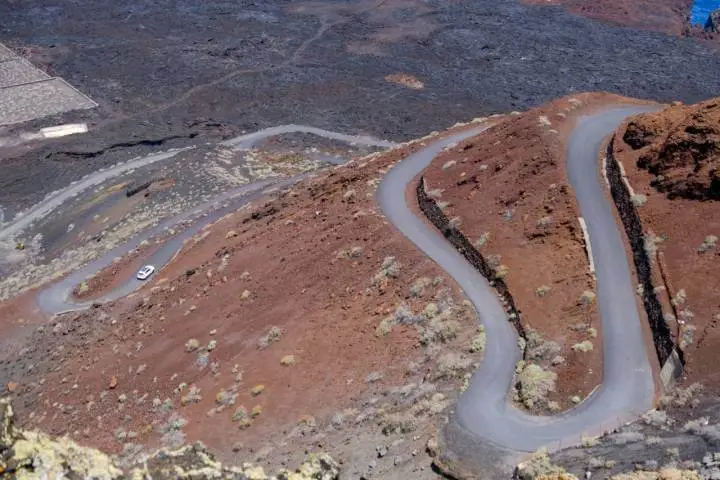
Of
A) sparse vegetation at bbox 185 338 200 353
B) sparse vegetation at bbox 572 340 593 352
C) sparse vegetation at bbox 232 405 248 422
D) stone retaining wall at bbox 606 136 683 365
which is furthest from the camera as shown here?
sparse vegetation at bbox 185 338 200 353

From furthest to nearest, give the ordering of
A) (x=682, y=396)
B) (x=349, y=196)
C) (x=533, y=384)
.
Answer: (x=349, y=196), (x=533, y=384), (x=682, y=396)

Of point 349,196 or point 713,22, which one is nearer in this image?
point 349,196

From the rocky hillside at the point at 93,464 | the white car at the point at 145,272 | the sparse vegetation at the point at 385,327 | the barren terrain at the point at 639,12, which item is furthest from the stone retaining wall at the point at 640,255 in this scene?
the barren terrain at the point at 639,12

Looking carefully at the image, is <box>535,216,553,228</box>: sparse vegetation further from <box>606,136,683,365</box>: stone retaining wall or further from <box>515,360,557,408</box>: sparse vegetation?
<box>515,360,557,408</box>: sparse vegetation

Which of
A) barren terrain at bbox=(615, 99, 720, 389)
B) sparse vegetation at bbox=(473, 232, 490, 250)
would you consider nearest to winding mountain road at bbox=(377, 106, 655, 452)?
sparse vegetation at bbox=(473, 232, 490, 250)

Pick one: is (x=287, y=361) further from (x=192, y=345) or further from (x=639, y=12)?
(x=639, y=12)

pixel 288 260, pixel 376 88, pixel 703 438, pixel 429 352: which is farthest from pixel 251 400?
pixel 376 88

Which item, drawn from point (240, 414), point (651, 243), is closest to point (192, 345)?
point (240, 414)
